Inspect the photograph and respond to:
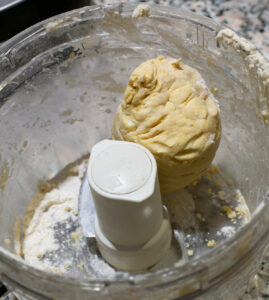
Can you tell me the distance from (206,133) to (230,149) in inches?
6.4

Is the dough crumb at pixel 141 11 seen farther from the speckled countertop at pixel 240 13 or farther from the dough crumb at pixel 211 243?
the dough crumb at pixel 211 243

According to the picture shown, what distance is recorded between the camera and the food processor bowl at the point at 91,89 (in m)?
0.57

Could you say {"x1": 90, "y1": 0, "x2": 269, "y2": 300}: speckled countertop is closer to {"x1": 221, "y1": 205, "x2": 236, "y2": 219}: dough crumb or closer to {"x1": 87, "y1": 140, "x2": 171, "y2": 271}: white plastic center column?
{"x1": 221, "y1": 205, "x2": 236, "y2": 219}: dough crumb

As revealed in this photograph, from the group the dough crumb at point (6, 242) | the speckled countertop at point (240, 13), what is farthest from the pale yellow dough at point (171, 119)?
the speckled countertop at point (240, 13)

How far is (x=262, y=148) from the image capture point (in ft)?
1.78

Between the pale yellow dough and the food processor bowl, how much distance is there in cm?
9

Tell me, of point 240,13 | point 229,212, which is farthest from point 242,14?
point 229,212

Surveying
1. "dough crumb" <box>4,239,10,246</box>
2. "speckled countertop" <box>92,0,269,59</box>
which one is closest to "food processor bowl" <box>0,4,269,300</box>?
"dough crumb" <box>4,239,10,246</box>

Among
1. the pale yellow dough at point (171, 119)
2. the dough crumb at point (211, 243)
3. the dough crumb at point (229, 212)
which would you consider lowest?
the dough crumb at point (211, 243)

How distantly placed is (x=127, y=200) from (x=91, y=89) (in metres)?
0.29

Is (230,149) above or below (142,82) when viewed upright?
below

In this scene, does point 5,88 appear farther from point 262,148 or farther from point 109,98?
point 262,148

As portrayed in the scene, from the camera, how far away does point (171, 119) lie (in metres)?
0.48

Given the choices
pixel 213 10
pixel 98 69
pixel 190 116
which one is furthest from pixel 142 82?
pixel 213 10
